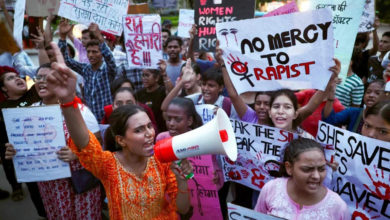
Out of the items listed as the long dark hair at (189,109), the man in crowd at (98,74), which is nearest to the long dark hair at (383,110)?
the long dark hair at (189,109)

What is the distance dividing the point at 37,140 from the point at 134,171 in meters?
0.96

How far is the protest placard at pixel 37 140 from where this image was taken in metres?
2.62

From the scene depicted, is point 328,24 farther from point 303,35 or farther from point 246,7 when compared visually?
point 246,7

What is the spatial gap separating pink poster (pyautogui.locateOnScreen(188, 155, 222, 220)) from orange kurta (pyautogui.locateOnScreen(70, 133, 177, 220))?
690 mm

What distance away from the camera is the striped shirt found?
4.50 m

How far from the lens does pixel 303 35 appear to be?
2.97m

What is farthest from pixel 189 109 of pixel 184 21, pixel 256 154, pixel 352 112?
pixel 184 21

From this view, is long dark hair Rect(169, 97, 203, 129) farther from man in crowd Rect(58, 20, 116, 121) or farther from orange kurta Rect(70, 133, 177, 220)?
man in crowd Rect(58, 20, 116, 121)

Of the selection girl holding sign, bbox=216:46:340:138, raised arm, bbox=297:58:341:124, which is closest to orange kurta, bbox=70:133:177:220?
girl holding sign, bbox=216:46:340:138

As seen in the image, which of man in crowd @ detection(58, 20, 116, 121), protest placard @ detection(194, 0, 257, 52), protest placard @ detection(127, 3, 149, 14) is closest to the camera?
protest placard @ detection(194, 0, 257, 52)

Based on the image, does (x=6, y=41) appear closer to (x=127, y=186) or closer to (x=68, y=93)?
(x=68, y=93)

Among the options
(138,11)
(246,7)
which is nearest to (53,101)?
(246,7)

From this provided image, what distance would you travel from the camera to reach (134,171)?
7.35 ft

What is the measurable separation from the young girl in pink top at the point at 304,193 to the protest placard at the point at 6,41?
1.76m
